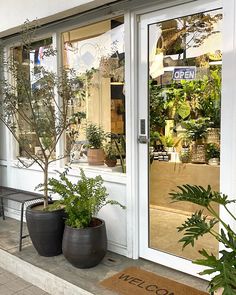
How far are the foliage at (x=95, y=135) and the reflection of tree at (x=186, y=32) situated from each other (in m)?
1.08

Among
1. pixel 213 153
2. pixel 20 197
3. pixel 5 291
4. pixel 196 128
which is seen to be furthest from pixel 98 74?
pixel 5 291

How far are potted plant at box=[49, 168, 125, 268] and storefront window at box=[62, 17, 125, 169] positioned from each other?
25.4 inches

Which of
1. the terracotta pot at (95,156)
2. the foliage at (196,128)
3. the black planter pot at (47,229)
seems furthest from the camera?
the terracotta pot at (95,156)

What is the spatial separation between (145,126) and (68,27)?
146 centimetres

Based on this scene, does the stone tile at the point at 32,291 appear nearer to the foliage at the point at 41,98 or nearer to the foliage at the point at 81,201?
the foliage at the point at 81,201

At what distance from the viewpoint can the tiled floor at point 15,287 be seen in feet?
9.83

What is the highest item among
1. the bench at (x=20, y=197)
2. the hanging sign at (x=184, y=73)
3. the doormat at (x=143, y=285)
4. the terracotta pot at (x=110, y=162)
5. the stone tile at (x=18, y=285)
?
the hanging sign at (x=184, y=73)

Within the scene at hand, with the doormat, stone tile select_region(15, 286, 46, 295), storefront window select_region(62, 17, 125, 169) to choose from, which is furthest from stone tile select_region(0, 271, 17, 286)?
storefront window select_region(62, 17, 125, 169)

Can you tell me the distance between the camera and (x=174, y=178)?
120 inches

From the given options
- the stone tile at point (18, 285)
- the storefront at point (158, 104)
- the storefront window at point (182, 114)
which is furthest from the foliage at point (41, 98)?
the storefront window at point (182, 114)

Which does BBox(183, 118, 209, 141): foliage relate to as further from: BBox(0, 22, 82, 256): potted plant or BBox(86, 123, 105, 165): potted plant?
BBox(0, 22, 82, 256): potted plant

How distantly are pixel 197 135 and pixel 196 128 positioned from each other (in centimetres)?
6

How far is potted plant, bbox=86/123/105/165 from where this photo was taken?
3654 millimetres

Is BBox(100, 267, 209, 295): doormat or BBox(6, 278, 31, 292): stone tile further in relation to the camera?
BBox(6, 278, 31, 292): stone tile
